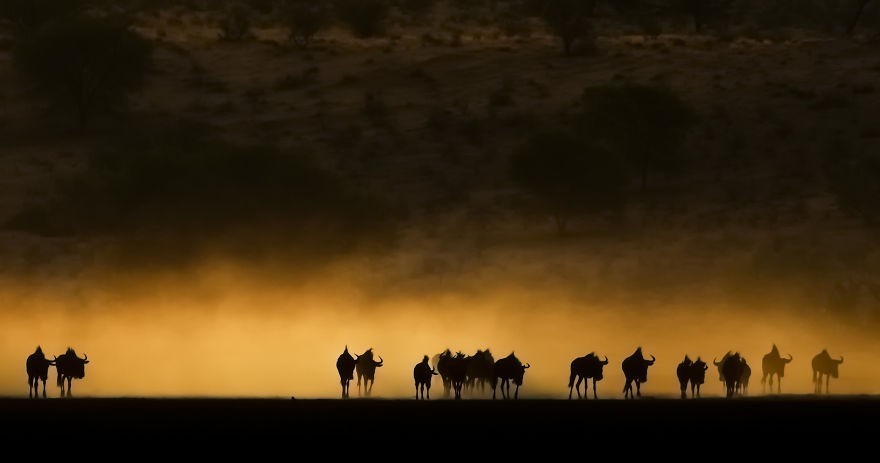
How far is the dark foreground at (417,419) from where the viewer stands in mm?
27516

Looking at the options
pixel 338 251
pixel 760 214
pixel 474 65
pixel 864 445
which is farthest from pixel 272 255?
pixel 864 445

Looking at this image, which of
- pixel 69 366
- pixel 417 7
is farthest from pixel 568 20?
pixel 69 366

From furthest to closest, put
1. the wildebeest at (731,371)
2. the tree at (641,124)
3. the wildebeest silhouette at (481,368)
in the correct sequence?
the tree at (641,124) → the wildebeest silhouette at (481,368) → the wildebeest at (731,371)

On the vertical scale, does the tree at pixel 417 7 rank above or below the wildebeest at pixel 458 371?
above

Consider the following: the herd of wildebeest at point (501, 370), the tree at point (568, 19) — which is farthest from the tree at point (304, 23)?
the herd of wildebeest at point (501, 370)

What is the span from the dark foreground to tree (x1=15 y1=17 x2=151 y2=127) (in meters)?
60.1

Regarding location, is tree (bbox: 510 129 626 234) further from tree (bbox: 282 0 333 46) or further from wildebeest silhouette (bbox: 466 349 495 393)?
wildebeest silhouette (bbox: 466 349 495 393)

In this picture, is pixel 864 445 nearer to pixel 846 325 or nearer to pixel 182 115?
pixel 846 325

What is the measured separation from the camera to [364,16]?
4491 inches

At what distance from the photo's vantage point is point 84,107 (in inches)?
3644

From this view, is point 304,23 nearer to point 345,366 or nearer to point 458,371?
point 345,366

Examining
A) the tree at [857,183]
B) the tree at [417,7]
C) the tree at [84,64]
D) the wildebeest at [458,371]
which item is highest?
the tree at [417,7]

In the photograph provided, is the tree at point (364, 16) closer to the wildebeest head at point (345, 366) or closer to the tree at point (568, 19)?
the tree at point (568, 19)

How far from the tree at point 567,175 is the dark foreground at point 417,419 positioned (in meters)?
40.5
